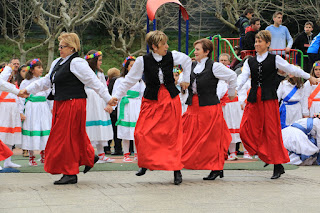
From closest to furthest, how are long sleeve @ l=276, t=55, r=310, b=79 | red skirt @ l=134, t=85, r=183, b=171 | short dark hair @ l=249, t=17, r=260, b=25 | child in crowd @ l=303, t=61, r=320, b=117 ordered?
red skirt @ l=134, t=85, r=183, b=171 → long sleeve @ l=276, t=55, r=310, b=79 → child in crowd @ l=303, t=61, r=320, b=117 → short dark hair @ l=249, t=17, r=260, b=25

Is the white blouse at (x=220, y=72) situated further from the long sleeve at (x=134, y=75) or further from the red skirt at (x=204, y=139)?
the long sleeve at (x=134, y=75)

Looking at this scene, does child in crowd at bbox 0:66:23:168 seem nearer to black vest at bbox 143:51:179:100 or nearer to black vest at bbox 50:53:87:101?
black vest at bbox 50:53:87:101

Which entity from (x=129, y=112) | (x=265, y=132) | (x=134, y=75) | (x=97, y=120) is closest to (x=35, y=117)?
(x=97, y=120)

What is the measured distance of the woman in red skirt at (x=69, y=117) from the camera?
7.32m

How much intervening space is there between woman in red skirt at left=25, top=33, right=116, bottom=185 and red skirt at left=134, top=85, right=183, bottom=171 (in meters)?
0.54

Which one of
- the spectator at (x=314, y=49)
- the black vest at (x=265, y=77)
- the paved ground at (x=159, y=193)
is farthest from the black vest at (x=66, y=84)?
the spectator at (x=314, y=49)

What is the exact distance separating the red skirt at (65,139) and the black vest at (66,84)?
0.23ft

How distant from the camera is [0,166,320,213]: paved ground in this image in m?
5.66

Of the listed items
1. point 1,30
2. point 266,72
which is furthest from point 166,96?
point 1,30

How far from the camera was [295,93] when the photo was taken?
1169 centimetres

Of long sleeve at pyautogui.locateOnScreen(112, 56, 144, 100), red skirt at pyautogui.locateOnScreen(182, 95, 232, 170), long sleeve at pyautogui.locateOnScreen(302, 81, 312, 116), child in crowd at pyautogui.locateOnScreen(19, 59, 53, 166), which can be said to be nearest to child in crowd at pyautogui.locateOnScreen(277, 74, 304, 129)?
long sleeve at pyautogui.locateOnScreen(302, 81, 312, 116)

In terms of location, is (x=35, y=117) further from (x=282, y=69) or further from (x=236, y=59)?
(x=236, y=59)

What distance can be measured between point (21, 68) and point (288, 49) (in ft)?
23.8

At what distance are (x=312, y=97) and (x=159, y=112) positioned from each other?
5.16 meters
